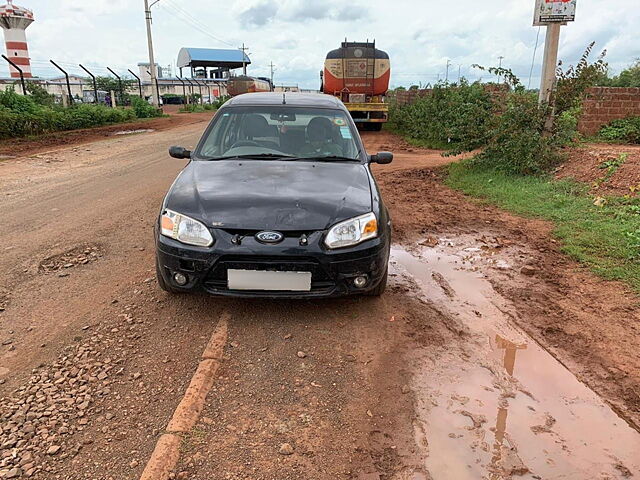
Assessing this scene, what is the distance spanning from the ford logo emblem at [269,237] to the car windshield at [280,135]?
1.33 metres

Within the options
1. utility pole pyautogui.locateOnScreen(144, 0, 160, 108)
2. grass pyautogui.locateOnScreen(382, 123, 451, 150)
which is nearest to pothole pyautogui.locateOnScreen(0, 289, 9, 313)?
grass pyautogui.locateOnScreen(382, 123, 451, 150)

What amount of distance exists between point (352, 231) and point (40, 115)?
16644mm

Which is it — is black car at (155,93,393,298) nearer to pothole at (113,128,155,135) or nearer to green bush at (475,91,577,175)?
green bush at (475,91,577,175)

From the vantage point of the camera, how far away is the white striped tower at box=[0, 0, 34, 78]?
1646 inches

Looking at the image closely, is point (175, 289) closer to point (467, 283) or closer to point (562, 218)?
point (467, 283)

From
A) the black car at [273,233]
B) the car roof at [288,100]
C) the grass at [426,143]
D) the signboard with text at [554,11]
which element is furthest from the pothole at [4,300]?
the grass at [426,143]

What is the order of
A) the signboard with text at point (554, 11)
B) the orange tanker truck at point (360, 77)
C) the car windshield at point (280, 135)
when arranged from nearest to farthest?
the car windshield at point (280, 135) → the signboard with text at point (554, 11) → the orange tanker truck at point (360, 77)

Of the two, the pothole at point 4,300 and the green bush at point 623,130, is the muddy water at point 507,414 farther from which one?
the green bush at point 623,130

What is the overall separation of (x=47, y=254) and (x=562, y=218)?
5.88m

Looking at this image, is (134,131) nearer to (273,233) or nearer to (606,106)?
(606,106)

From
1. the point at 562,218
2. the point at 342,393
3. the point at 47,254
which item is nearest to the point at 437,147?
the point at 562,218

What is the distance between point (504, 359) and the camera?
3229 millimetres

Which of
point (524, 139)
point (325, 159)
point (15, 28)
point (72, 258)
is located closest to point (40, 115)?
point (72, 258)

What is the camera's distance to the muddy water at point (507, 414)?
2.32 metres
